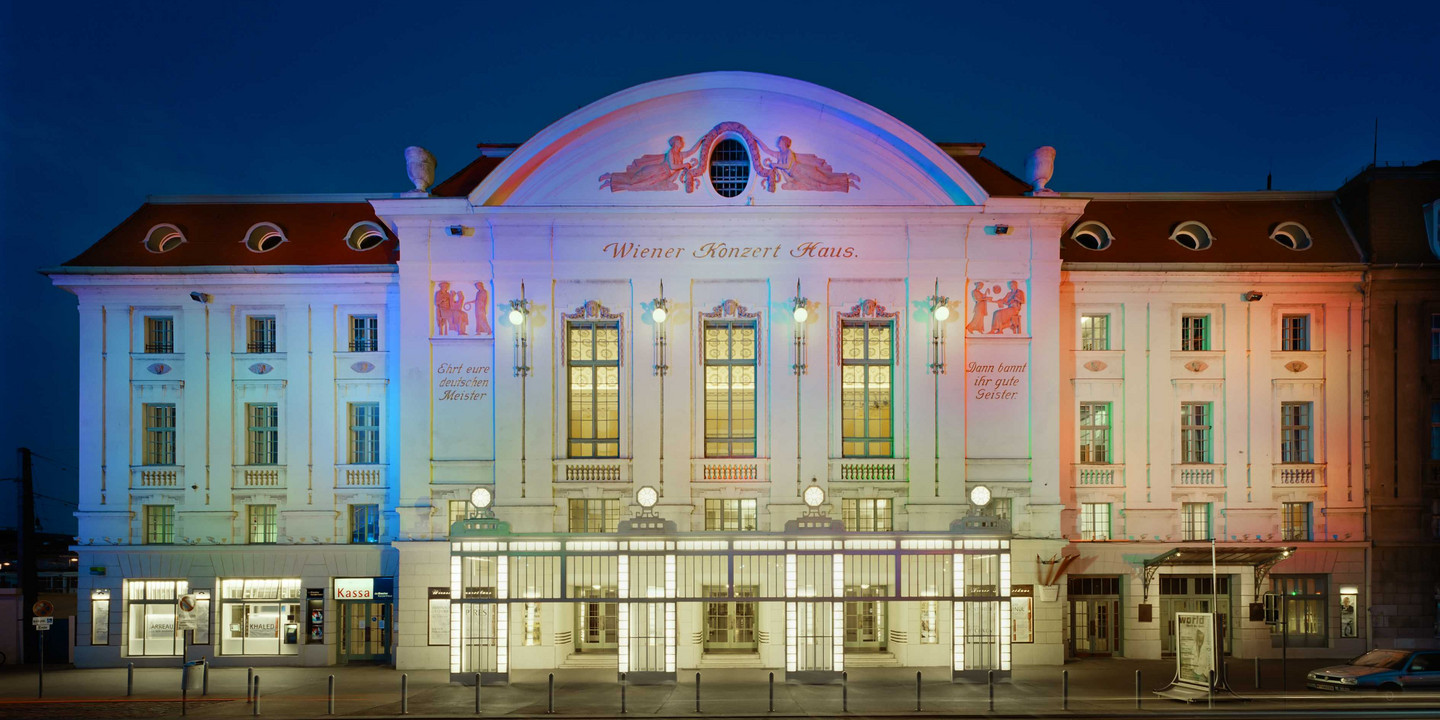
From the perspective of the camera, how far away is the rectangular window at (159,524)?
1193 inches

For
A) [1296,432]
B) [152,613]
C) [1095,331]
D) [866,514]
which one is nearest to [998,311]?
[1095,331]

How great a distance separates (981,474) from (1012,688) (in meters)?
6.27

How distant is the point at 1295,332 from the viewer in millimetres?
30641

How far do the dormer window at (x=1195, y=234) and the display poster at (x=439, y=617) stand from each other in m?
25.8

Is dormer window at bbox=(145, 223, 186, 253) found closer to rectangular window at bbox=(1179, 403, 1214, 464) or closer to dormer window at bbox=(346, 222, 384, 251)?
dormer window at bbox=(346, 222, 384, 251)

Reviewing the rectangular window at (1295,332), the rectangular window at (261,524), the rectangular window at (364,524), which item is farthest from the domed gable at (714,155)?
the rectangular window at (261,524)

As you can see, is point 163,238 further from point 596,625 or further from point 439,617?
point 596,625

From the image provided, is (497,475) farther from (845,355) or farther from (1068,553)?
(1068,553)

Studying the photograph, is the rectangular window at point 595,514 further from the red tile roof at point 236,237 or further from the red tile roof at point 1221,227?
the red tile roof at point 1221,227

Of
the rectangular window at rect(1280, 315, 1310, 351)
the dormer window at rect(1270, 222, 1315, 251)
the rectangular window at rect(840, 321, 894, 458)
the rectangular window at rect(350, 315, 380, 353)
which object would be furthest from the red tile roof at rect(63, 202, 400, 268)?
the dormer window at rect(1270, 222, 1315, 251)

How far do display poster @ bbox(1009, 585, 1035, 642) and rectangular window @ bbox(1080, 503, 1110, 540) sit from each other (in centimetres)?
338

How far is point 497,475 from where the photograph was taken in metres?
28.1

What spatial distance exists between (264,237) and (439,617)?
1399 centimetres

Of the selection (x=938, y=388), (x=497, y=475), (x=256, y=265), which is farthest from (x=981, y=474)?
(x=256, y=265)
